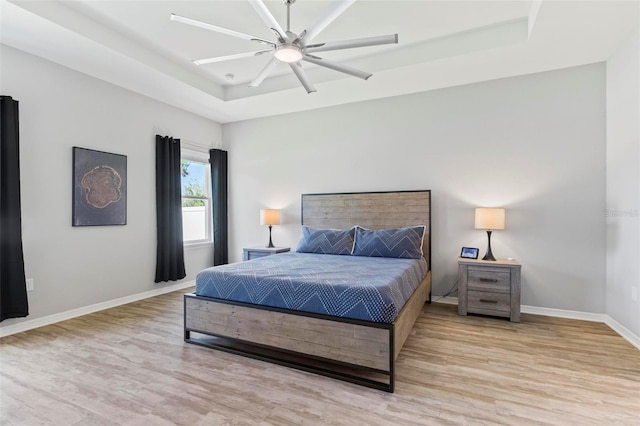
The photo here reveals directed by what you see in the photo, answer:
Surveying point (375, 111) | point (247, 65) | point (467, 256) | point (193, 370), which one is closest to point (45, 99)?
point (247, 65)

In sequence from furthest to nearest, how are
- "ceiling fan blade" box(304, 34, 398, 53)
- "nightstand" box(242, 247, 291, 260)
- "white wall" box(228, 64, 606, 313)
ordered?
1. "nightstand" box(242, 247, 291, 260)
2. "white wall" box(228, 64, 606, 313)
3. "ceiling fan blade" box(304, 34, 398, 53)

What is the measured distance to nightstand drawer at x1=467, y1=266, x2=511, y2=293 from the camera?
A: 3357 millimetres

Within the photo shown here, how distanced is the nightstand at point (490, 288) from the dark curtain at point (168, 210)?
3.93 meters

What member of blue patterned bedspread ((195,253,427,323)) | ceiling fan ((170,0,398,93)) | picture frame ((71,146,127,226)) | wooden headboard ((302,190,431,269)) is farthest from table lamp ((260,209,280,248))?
ceiling fan ((170,0,398,93))

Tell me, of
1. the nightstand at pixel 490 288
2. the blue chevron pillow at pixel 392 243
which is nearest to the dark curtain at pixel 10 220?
the blue chevron pillow at pixel 392 243

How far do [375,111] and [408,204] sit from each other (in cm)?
143

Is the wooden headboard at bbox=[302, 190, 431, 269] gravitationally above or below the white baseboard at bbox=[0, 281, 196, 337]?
above

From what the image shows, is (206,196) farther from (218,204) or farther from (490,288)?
(490,288)

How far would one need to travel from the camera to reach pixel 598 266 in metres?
3.37

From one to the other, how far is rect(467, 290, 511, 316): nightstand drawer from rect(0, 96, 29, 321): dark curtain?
4.60 m

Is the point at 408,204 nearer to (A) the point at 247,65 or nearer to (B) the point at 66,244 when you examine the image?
(A) the point at 247,65

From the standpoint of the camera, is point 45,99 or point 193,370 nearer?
point 193,370

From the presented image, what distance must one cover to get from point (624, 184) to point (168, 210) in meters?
5.35

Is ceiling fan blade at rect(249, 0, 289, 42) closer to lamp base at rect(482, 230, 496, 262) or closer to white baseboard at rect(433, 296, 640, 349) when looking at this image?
lamp base at rect(482, 230, 496, 262)
